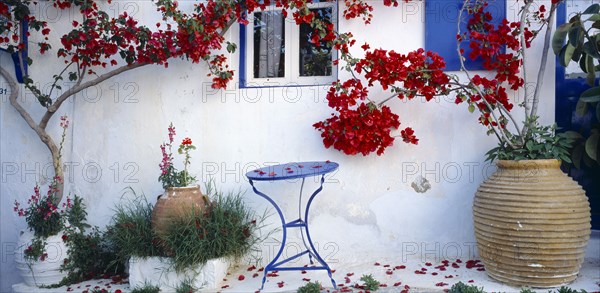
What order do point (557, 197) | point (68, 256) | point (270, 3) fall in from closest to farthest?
point (557, 197) → point (68, 256) → point (270, 3)

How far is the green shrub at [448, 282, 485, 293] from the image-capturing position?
10.2ft

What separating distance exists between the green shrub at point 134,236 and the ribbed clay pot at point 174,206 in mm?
89

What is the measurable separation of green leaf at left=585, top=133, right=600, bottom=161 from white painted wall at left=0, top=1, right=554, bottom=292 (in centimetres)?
36

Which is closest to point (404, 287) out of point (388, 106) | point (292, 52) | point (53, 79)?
point (388, 106)

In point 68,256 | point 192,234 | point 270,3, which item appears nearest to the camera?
point 192,234

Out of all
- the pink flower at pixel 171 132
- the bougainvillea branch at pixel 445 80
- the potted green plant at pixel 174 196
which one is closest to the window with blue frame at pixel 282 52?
the bougainvillea branch at pixel 445 80

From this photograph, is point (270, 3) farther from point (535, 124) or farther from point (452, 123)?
point (535, 124)

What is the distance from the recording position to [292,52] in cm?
432

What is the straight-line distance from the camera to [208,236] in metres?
3.55

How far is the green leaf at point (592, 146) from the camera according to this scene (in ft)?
11.3

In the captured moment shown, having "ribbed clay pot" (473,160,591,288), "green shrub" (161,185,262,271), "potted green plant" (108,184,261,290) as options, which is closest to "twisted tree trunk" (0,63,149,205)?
"potted green plant" (108,184,261,290)

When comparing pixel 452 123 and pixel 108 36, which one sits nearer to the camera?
pixel 452 123

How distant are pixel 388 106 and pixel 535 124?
1047 millimetres

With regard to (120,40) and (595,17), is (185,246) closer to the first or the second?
(120,40)
